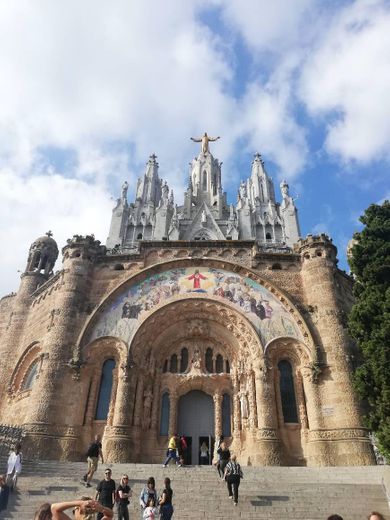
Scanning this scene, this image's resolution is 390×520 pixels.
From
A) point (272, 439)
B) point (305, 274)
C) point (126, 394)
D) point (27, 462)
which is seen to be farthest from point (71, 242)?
point (272, 439)

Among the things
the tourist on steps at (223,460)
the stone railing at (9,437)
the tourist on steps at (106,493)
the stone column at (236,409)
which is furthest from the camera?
the stone column at (236,409)

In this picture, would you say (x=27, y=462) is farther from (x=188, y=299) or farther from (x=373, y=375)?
(x=373, y=375)

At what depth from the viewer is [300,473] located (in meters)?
12.8

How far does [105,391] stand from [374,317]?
12038mm

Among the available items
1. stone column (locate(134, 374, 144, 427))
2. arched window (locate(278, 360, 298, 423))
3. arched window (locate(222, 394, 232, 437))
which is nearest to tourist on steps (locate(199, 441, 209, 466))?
arched window (locate(222, 394, 232, 437))

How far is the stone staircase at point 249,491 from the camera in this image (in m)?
9.89

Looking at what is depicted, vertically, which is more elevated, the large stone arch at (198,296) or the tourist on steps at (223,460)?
the large stone arch at (198,296)

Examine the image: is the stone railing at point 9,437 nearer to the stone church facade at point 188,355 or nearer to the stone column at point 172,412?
the stone church facade at point 188,355

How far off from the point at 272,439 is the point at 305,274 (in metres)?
8.19

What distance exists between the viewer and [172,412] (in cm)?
1780

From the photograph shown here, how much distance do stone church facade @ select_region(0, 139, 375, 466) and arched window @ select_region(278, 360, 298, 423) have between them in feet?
0.16

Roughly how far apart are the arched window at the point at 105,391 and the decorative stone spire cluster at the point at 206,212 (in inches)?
1108

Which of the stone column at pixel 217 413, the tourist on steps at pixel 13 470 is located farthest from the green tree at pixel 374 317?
the tourist on steps at pixel 13 470

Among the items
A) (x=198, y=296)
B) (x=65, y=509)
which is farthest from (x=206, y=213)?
(x=65, y=509)
